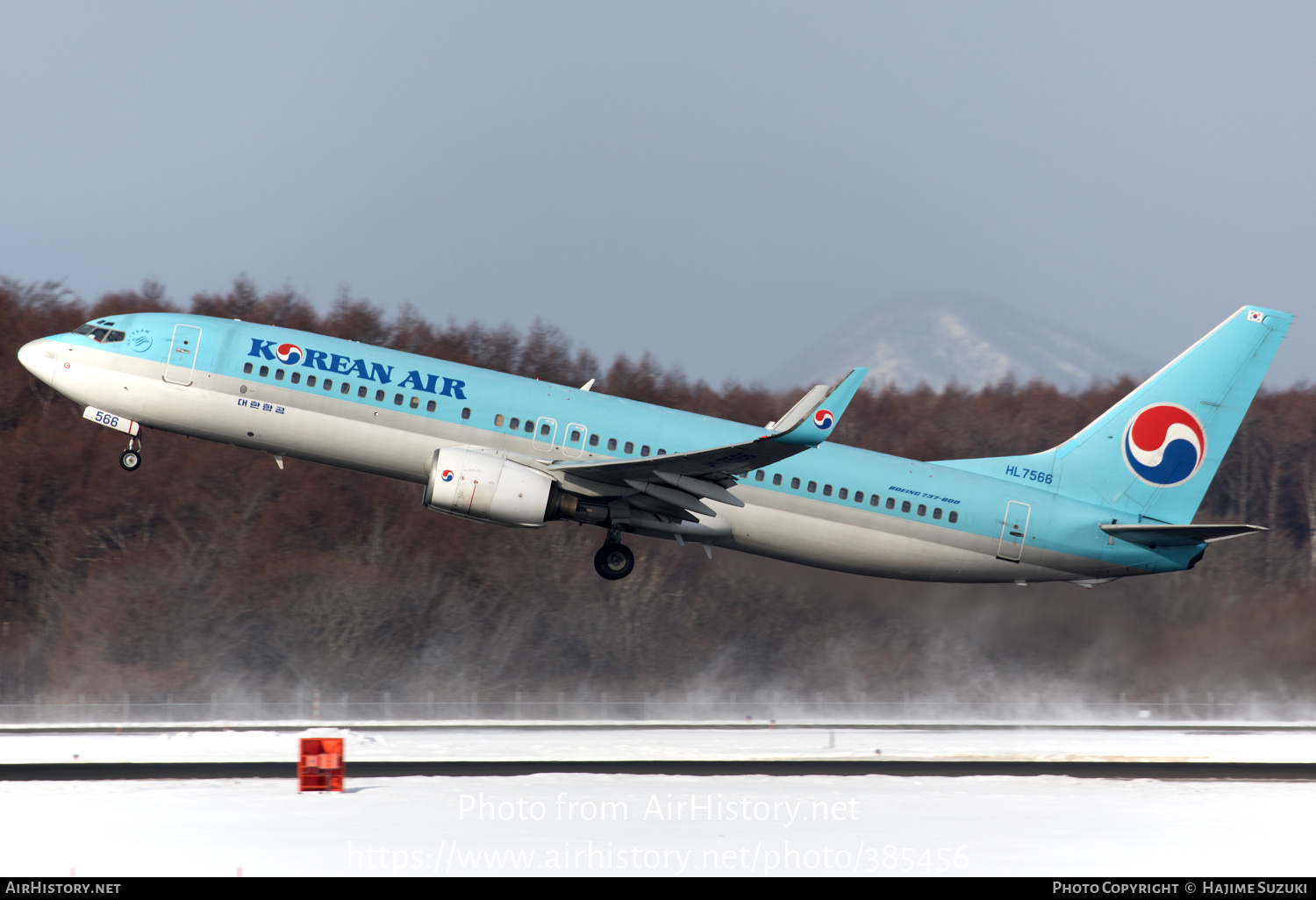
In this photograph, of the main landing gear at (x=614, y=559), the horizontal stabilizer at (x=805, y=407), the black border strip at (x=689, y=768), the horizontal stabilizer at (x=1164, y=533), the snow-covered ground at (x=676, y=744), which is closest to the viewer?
the horizontal stabilizer at (x=805, y=407)

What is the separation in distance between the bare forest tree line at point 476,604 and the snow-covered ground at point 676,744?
3.92 metres

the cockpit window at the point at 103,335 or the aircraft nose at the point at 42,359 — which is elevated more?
the cockpit window at the point at 103,335

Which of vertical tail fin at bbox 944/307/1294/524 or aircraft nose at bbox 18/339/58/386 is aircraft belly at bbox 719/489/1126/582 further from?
aircraft nose at bbox 18/339/58/386

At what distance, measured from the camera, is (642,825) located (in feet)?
68.3

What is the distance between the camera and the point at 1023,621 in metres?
40.8

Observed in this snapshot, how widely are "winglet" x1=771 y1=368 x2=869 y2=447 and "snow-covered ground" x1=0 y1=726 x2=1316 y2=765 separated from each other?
9053 millimetres

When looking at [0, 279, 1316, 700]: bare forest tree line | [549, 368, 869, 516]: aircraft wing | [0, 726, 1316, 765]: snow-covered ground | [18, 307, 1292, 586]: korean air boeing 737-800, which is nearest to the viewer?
[549, 368, 869, 516]: aircraft wing

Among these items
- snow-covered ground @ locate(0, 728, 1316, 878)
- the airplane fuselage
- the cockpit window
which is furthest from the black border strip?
the cockpit window

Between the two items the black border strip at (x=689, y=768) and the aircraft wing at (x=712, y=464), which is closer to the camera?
the aircraft wing at (x=712, y=464)

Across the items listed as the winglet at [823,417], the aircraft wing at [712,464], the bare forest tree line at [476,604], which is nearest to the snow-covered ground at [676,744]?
the bare forest tree line at [476,604]

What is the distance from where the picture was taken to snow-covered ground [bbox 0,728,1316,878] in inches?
706

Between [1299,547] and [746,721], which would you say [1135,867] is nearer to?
[746,721]

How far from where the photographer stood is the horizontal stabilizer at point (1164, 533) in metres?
30.0

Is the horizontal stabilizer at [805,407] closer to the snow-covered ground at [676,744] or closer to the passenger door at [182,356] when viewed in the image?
the snow-covered ground at [676,744]
